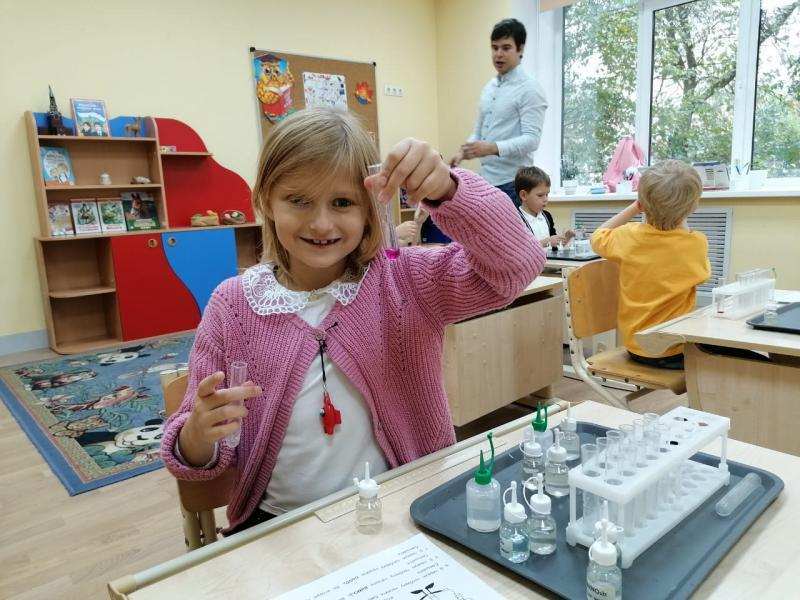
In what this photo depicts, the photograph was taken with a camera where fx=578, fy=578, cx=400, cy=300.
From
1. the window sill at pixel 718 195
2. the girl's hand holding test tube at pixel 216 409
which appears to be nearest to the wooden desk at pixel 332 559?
the girl's hand holding test tube at pixel 216 409

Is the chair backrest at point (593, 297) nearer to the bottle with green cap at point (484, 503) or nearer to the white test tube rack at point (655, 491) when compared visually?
the white test tube rack at point (655, 491)

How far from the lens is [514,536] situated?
2.15 ft

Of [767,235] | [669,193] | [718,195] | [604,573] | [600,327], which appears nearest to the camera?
[604,573]

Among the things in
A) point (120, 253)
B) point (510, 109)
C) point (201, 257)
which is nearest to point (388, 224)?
point (510, 109)

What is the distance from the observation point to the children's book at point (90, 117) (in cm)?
408

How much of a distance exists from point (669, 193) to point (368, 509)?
187 centimetres

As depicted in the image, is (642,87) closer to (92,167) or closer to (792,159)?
(792,159)

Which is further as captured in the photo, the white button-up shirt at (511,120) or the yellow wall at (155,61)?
the yellow wall at (155,61)

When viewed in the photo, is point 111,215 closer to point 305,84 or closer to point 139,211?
point 139,211

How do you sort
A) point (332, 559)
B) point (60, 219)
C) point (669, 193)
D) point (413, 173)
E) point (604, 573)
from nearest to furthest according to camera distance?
point (604, 573), point (332, 559), point (413, 173), point (669, 193), point (60, 219)

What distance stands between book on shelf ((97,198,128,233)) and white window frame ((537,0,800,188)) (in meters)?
3.73

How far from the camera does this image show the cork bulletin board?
200 inches

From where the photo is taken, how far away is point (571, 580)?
0.61 metres

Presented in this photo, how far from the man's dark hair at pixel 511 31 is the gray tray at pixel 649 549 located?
10.3ft
